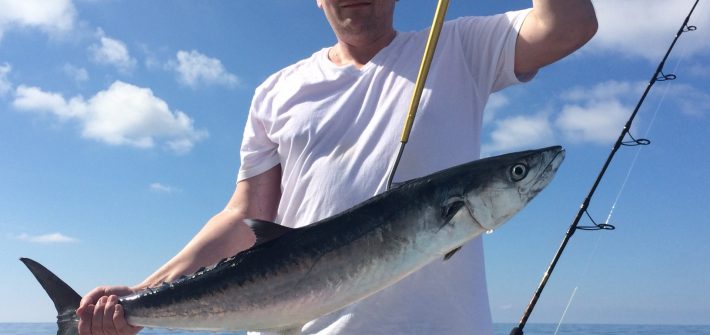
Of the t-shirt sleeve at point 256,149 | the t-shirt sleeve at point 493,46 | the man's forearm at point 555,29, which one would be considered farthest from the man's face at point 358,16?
the man's forearm at point 555,29

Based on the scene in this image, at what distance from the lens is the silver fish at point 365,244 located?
252 centimetres

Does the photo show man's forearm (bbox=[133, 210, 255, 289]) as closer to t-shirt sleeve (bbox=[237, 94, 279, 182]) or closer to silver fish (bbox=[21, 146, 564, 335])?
t-shirt sleeve (bbox=[237, 94, 279, 182])

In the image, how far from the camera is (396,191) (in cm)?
266

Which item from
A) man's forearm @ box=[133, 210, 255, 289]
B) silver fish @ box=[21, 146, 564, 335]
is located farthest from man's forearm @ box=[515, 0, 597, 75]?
man's forearm @ box=[133, 210, 255, 289]

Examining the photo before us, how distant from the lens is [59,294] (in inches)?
141

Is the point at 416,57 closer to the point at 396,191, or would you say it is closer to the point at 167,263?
the point at 396,191

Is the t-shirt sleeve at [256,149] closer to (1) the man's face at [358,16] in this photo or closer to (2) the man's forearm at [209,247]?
(2) the man's forearm at [209,247]

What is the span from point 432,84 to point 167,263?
1729 millimetres

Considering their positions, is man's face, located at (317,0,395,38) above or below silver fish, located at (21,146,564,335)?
above

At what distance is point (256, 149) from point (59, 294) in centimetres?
132

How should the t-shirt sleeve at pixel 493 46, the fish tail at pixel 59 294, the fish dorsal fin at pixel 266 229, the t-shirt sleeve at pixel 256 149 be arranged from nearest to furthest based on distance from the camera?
the fish dorsal fin at pixel 266 229 → the t-shirt sleeve at pixel 493 46 → the fish tail at pixel 59 294 → the t-shirt sleeve at pixel 256 149

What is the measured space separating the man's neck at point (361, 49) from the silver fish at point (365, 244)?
118 cm

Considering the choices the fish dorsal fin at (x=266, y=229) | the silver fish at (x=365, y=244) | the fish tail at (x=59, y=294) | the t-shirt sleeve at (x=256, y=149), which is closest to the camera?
the silver fish at (x=365, y=244)

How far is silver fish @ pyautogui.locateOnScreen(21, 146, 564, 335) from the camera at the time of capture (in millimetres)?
2518
